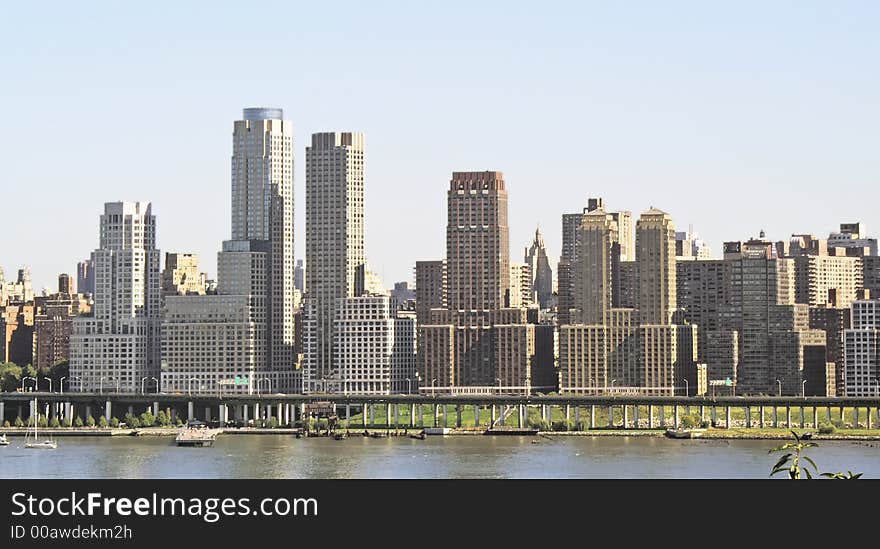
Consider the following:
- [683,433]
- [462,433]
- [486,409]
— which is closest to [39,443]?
[462,433]

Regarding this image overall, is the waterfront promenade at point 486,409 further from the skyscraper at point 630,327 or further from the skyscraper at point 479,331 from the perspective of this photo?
the skyscraper at point 630,327

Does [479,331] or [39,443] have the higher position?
[479,331]

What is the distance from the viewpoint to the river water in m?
101

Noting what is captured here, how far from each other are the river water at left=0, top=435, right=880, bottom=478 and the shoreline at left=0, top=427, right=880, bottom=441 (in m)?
3.66

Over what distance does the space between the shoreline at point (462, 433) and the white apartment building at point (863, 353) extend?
2651 cm

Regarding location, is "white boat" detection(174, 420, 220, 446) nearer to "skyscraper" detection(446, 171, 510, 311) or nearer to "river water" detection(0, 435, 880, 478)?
"river water" detection(0, 435, 880, 478)

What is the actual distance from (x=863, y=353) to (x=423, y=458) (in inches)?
3101

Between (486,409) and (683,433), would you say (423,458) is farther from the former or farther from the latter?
(486,409)

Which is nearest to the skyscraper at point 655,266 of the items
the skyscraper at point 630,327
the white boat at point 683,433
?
the skyscraper at point 630,327

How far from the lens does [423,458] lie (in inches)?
4523

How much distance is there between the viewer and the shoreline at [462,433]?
143 meters

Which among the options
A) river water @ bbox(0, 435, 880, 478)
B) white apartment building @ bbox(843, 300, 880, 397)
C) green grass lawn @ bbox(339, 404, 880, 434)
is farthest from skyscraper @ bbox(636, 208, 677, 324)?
river water @ bbox(0, 435, 880, 478)
